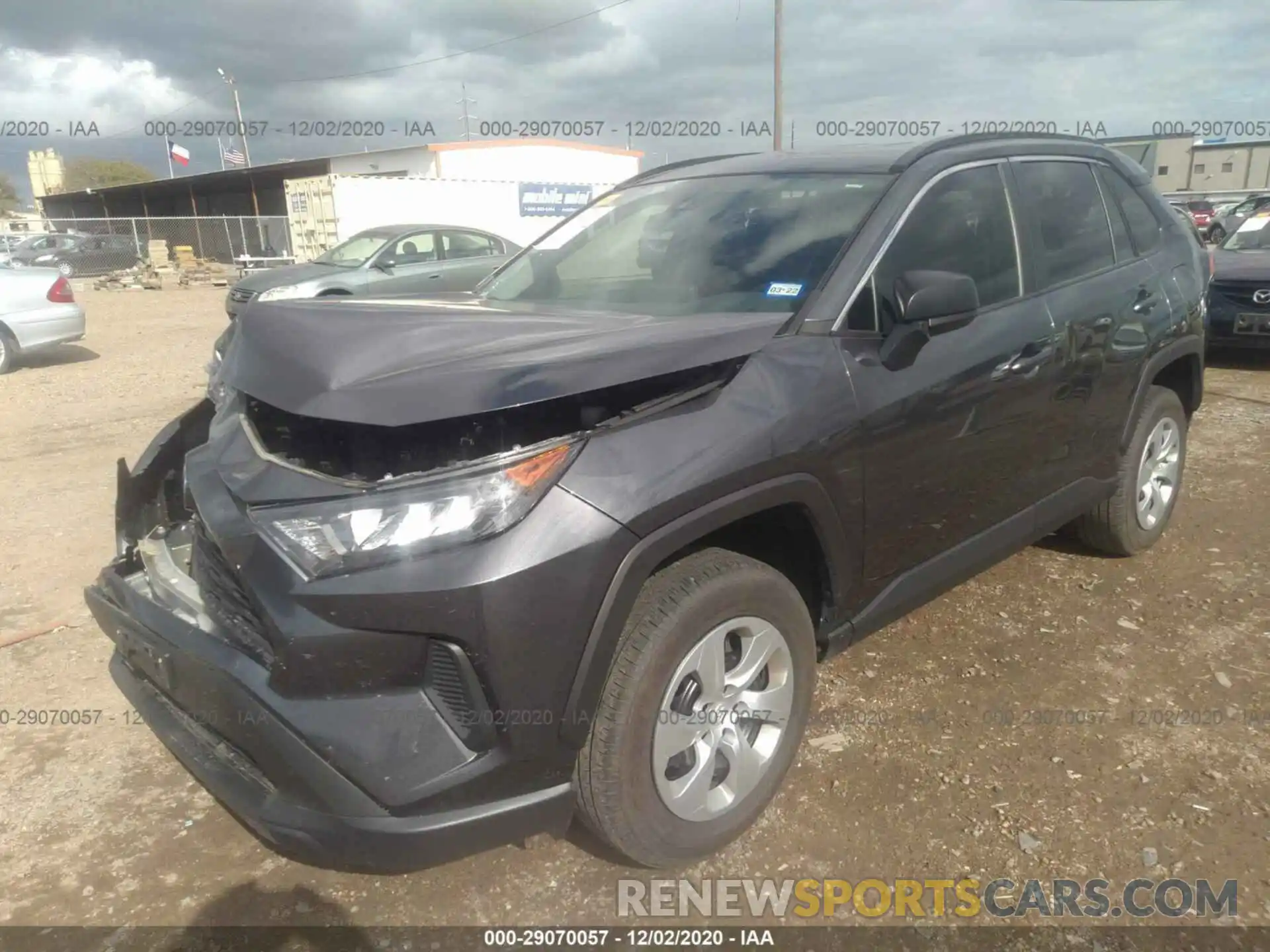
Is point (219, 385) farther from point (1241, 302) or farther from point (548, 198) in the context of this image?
point (548, 198)

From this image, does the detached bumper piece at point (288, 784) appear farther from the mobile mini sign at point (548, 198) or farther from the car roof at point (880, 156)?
the mobile mini sign at point (548, 198)

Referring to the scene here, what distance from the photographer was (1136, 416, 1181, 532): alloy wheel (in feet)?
13.7

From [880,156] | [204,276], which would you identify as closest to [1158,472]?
[880,156]

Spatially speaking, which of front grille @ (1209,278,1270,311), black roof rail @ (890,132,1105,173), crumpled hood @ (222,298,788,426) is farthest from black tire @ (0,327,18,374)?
front grille @ (1209,278,1270,311)

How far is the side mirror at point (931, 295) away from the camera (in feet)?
8.30

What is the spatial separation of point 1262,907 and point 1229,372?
8258 millimetres

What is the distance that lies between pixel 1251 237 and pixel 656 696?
1104 centimetres

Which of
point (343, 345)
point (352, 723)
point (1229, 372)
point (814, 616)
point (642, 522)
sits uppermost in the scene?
point (343, 345)

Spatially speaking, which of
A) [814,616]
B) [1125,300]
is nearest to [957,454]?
[814,616]

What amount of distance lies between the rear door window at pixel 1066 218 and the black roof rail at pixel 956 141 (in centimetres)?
13

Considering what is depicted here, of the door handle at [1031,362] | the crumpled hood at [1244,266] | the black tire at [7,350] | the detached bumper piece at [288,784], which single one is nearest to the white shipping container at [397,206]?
the black tire at [7,350]

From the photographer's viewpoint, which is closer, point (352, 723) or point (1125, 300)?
point (352, 723)

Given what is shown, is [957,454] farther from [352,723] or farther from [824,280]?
[352,723]

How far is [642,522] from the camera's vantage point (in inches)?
78.3
